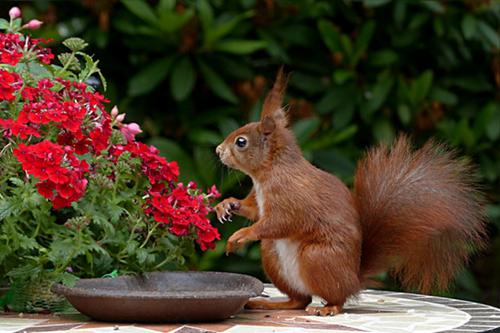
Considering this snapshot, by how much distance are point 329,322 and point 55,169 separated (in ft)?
2.48

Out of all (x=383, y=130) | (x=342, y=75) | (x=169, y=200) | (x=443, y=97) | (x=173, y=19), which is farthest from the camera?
(x=443, y=97)

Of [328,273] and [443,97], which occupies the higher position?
[443,97]

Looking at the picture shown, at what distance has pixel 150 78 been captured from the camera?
15.8 feet

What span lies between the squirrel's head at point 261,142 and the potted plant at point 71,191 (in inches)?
6.3

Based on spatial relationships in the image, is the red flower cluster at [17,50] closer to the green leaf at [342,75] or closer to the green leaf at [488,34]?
the green leaf at [342,75]

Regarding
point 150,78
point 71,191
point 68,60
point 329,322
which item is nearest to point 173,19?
point 150,78

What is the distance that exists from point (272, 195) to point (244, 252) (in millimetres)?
1816

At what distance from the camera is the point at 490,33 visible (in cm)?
506

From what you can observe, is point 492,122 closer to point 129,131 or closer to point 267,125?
point 267,125

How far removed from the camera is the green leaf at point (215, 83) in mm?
4797

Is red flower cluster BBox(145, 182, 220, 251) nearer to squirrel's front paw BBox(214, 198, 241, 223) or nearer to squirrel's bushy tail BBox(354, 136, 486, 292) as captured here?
squirrel's front paw BBox(214, 198, 241, 223)

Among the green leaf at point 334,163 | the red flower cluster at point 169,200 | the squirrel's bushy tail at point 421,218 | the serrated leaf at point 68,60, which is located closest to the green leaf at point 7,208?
the red flower cluster at point 169,200

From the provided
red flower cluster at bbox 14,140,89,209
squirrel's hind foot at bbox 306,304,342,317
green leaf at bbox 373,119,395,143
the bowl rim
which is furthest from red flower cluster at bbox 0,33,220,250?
green leaf at bbox 373,119,395,143

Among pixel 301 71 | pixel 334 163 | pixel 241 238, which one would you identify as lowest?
pixel 241 238
